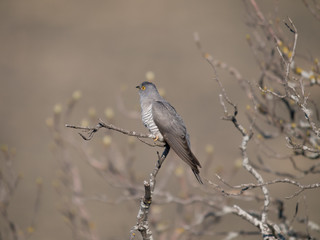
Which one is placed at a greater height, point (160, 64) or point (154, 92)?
point (160, 64)

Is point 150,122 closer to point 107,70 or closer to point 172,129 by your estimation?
point 172,129

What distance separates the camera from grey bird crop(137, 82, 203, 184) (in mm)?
5004

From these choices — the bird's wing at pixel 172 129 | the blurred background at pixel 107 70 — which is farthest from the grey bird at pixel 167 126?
the blurred background at pixel 107 70

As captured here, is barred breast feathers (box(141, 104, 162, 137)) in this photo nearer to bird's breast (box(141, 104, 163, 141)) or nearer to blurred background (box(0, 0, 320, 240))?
bird's breast (box(141, 104, 163, 141))

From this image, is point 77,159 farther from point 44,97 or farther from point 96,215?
point 44,97

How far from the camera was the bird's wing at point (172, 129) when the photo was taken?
16.3 feet

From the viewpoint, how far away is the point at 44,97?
653 inches

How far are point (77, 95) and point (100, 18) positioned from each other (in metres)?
17.3

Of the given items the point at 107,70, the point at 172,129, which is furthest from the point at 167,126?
the point at 107,70

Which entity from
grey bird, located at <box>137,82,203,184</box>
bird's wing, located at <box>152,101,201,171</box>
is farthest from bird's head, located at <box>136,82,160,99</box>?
bird's wing, located at <box>152,101,201,171</box>

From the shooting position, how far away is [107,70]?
1822 centimetres

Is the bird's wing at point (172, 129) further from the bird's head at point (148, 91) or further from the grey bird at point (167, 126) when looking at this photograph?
the bird's head at point (148, 91)

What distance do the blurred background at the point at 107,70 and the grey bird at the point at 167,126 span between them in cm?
495

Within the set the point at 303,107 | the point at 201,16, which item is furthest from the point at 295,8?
the point at 303,107
